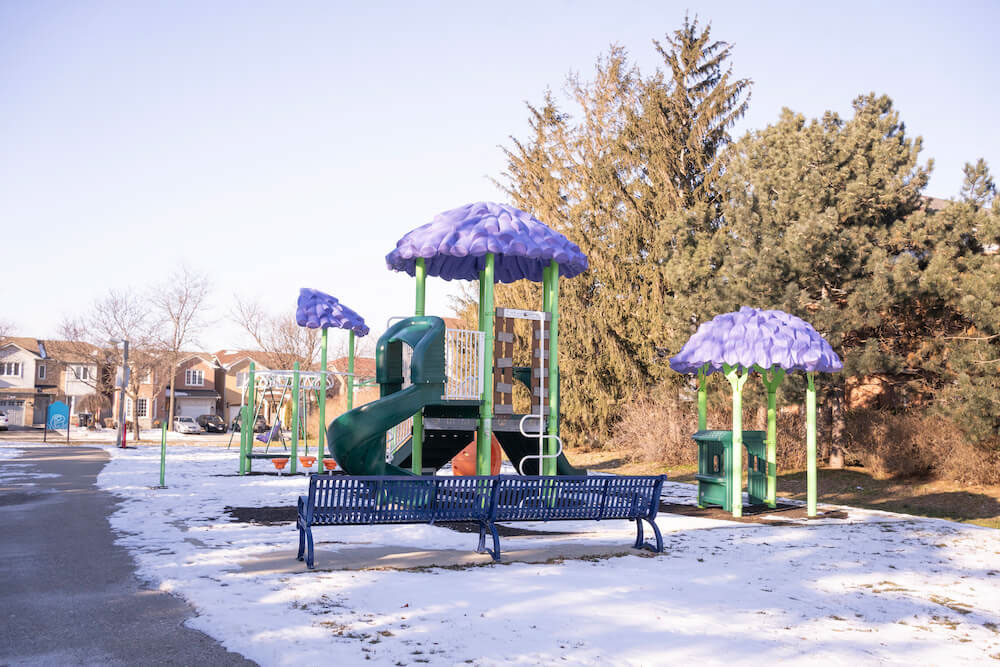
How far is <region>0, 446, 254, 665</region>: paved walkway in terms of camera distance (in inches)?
185

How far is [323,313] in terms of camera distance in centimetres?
1988

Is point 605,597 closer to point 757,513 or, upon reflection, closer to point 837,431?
point 757,513

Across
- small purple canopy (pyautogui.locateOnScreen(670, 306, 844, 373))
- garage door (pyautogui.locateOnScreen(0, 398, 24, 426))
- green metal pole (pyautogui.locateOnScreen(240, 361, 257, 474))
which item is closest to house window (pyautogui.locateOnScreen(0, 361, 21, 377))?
garage door (pyautogui.locateOnScreen(0, 398, 24, 426))

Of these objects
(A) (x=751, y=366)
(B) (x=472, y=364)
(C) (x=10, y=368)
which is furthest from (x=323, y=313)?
(C) (x=10, y=368)

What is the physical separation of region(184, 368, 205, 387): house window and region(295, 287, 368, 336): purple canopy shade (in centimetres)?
5764

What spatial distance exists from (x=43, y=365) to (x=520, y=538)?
76468 mm

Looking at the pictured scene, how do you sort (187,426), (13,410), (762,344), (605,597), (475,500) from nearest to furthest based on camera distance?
(605,597)
(475,500)
(762,344)
(187,426)
(13,410)

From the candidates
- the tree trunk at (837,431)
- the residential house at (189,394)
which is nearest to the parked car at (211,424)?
the residential house at (189,394)

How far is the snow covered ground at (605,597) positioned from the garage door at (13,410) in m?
67.2

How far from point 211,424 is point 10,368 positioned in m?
28.1

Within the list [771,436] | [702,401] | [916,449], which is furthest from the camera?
[916,449]

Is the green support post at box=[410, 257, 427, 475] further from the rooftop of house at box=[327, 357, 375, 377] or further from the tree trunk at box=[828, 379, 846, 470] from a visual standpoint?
the rooftop of house at box=[327, 357, 375, 377]

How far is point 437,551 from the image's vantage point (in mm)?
8578

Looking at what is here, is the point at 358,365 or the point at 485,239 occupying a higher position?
the point at 358,365
